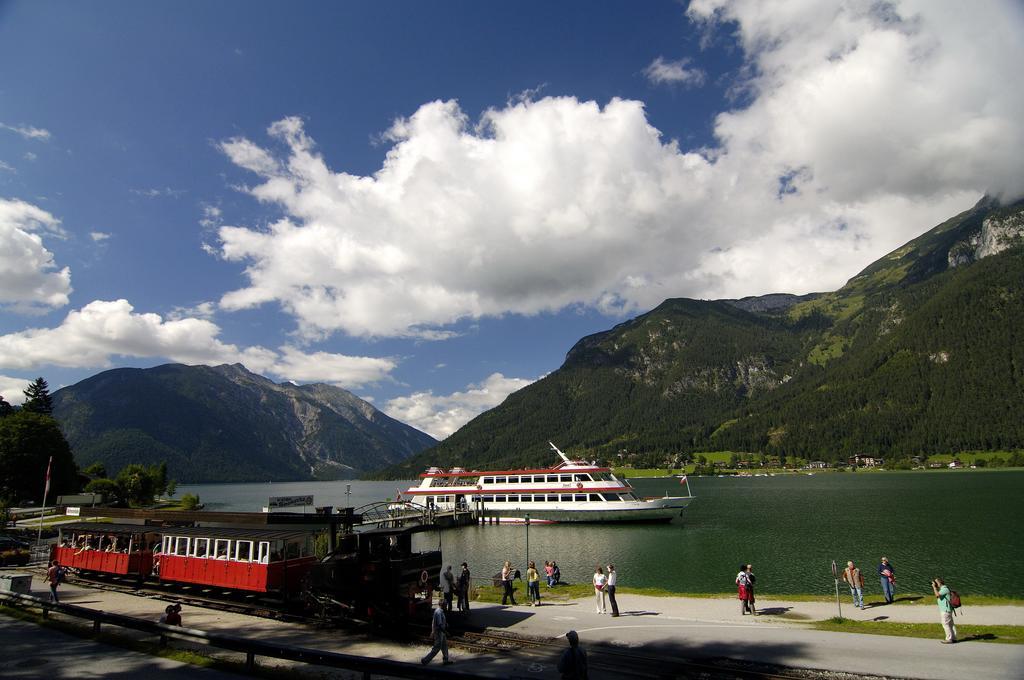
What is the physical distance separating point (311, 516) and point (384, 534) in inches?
342

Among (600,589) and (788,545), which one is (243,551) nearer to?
(600,589)

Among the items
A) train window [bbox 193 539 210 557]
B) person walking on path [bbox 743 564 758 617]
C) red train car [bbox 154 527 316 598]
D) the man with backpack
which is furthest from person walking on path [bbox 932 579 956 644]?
train window [bbox 193 539 210 557]

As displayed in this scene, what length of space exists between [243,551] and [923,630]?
84.3 feet

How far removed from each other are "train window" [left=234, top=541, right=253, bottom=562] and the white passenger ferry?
174 feet

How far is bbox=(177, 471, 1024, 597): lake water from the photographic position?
34125 mm

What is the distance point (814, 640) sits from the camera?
1688cm

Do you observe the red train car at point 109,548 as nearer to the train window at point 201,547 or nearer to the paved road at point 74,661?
the train window at point 201,547

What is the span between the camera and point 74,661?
50.5 feet

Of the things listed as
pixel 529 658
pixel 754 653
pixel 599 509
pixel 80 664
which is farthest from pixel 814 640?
pixel 599 509

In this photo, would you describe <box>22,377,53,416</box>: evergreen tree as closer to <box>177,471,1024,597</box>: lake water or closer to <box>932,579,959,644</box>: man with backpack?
<box>177,471,1024,597</box>: lake water

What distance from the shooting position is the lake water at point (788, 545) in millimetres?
34125

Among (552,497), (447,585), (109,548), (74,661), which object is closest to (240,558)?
(74,661)

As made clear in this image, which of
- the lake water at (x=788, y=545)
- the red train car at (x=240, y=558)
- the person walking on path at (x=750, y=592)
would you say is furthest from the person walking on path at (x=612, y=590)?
the lake water at (x=788, y=545)

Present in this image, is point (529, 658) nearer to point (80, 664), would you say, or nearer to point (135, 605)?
point (80, 664)
